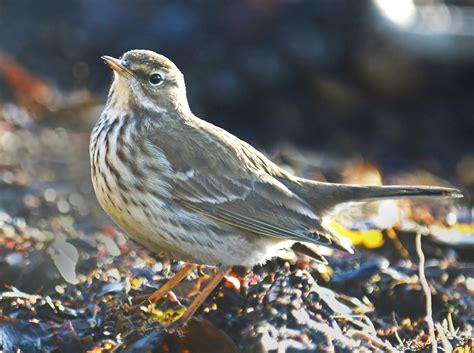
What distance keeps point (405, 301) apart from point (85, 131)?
433 cm

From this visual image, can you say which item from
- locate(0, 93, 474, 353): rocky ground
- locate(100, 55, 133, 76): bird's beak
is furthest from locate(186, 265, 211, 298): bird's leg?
locate(100, 55, 133, 76): bird's beak

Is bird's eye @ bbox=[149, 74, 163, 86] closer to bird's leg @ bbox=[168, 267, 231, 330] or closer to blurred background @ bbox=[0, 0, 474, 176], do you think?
bird's leg @ bbox=[168, 267, 231, 330]

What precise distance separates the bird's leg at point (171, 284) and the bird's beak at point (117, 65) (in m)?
1.28

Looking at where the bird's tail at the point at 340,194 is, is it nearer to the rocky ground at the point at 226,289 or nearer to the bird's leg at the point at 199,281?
the rocky ground at the point at 226,289

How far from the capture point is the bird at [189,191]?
545 cm

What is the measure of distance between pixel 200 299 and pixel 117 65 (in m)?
1.52

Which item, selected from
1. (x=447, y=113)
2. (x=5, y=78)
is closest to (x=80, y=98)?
(x=5, y=78)

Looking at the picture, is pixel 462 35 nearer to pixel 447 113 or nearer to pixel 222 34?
pixel 447 113

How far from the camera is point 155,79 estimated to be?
586cm

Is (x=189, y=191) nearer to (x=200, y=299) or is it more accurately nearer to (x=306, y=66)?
(x=200, y=299)

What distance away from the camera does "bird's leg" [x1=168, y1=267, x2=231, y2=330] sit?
17.3ft

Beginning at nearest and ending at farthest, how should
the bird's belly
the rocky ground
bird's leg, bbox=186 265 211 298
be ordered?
the rocky ground < the bird's belly < bird's leg, bbox=186 265 211 298

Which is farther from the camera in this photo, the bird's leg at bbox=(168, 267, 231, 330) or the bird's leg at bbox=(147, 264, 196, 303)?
the bird's leg at bbox=(147, 264, 196, 303)

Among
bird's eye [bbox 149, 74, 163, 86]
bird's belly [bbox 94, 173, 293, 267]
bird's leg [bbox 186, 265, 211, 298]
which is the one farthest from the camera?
bird's eye [bbox 149, 74, 163, 86]
